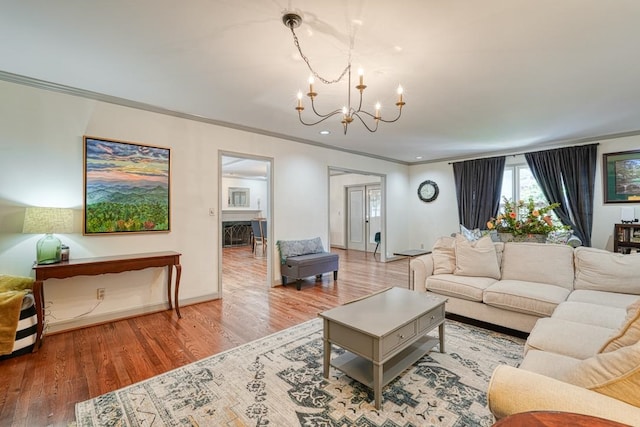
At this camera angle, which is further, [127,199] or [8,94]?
[127,199]

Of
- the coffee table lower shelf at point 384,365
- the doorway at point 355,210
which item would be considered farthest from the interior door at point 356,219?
the coffee table lower shelf at point 384,365

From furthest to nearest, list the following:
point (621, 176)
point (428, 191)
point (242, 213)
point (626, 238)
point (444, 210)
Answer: point (242, 213), point (428, 191), point (444, 210), point (621, 176), point (626, 238)

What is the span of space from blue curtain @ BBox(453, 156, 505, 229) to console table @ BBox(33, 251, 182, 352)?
5969 mm

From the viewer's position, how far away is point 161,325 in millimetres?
3059

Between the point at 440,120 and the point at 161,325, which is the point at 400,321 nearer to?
the point at 161,325

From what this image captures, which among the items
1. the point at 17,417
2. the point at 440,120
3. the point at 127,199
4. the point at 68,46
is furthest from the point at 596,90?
the point at 17,417

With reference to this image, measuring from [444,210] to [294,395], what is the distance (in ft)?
20.1

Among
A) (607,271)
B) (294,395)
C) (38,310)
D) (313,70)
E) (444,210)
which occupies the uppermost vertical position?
(313,70)

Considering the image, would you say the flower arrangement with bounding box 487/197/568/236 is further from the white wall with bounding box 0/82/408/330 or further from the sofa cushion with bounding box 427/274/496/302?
the white wall with bounding box 0/82/408/330

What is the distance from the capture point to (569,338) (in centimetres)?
171

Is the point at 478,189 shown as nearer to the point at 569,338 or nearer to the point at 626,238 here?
the point at 626,238

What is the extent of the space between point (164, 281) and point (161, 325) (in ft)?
2.13

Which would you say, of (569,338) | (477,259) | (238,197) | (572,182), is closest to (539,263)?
(477,259)

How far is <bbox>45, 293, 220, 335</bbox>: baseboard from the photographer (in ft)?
9.32
